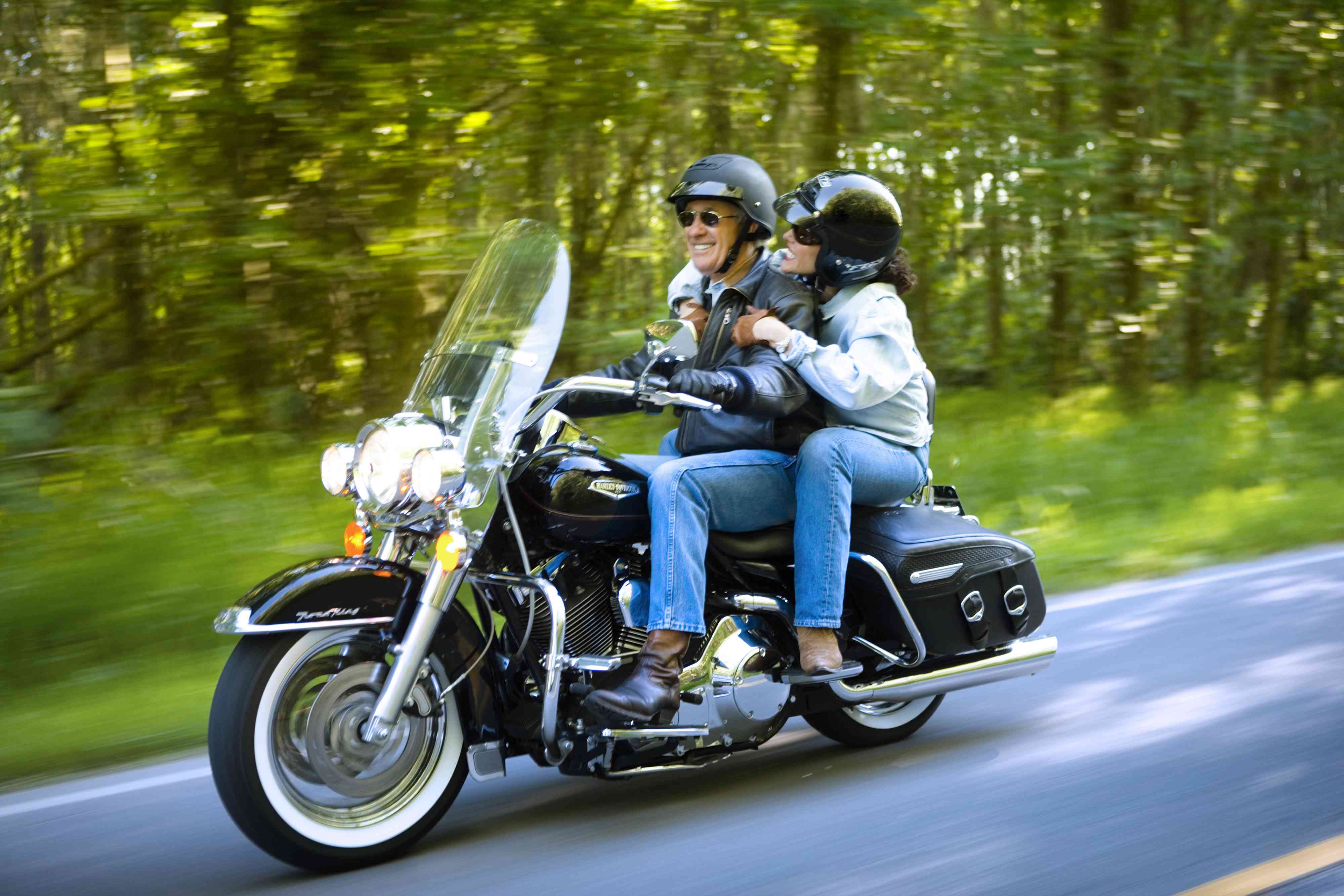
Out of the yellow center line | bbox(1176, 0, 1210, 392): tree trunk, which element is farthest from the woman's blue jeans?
bbox(1176, 0, 1210, 392): tree trunk

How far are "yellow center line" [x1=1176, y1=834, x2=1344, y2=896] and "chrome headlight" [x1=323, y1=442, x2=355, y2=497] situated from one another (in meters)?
2.17

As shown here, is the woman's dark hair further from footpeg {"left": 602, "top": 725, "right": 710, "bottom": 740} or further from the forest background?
the forest background

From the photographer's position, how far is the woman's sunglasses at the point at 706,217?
390 centimetres

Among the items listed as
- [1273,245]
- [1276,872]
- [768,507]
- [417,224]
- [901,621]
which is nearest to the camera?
[1276,872]

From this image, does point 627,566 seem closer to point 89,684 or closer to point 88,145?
point 89,684

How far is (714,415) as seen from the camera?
3.95m

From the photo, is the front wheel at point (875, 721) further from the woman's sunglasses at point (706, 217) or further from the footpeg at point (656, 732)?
the woman's sunglasses at point (706, 217)

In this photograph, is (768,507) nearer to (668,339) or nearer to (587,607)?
(587,607)

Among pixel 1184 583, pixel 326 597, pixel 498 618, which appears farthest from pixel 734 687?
pixel 1184 583

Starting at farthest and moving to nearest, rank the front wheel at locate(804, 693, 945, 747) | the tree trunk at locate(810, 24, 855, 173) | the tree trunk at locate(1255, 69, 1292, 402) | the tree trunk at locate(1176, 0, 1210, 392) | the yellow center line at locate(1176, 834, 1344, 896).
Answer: the tree trunk at locate(1255, 69, 1292, 402)
the tree trunk at locate(1176, 0, 1210, 392)
the tree trunk at locate(810, 24, 855, 173)
the front wheel at locate(804, 693, 945, 747)
the yellow center line at locate(1176, 834, 1344, 896)

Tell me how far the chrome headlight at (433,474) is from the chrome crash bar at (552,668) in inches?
15.7

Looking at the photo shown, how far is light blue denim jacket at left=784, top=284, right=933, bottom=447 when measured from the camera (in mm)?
3713

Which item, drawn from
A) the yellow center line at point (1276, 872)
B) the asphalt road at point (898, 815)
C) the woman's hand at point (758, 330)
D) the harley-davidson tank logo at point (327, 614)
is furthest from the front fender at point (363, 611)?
the yellow center line at point (1276, 872)

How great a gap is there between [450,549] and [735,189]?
1.37m
